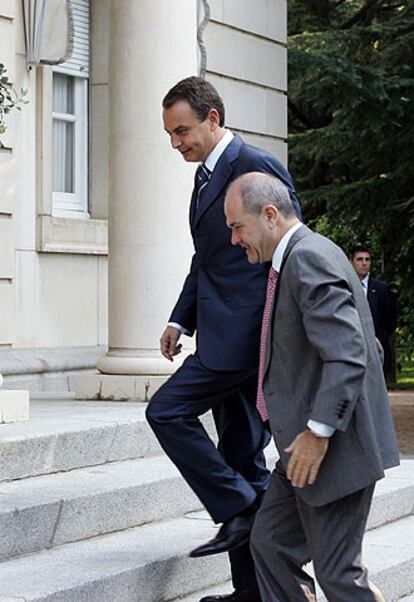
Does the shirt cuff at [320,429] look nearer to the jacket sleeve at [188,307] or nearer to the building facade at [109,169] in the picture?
the jacket sleeve at [188,307]

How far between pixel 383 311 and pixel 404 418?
4018 millimetres

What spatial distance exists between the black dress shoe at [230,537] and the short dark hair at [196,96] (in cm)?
167

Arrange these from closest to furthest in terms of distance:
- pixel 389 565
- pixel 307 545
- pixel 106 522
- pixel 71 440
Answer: pixel 307 545, pixel 106 522, pixel 389 565, pixel 71 440

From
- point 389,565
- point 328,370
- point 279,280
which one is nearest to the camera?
point 328,370

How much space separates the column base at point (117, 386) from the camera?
31.0 feet

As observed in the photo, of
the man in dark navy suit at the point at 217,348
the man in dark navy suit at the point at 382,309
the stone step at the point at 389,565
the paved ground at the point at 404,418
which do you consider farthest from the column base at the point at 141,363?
the man in dark navy suit at the point at 382,309

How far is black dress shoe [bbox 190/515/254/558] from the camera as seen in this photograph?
6035 millimetres

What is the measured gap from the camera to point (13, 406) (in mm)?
7977

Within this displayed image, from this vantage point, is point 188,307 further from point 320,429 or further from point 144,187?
point 144,187

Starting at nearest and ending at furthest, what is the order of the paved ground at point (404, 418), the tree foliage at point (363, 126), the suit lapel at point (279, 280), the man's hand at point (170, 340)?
the suit lapel at point (279, 280)
the man's hand at point (170, 340)
the paved ground at point (404, 418)
the tree foliage at point (363, 126)

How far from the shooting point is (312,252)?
16.1 feet

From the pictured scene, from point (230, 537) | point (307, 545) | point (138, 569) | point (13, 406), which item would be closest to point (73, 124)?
point (13, 406)

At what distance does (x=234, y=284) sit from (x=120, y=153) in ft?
12.0

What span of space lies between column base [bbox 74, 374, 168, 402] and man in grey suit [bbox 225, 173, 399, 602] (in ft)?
13.9
